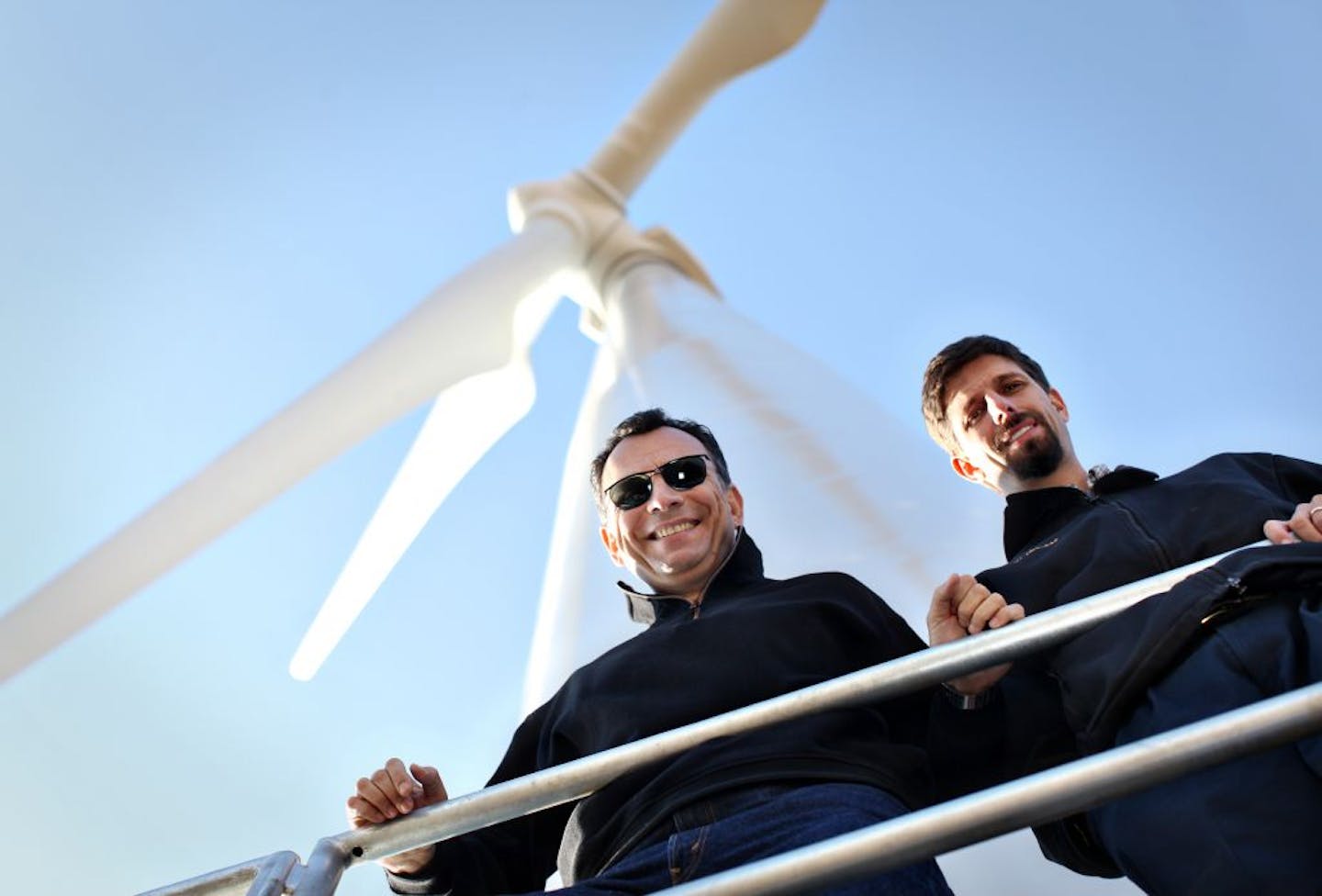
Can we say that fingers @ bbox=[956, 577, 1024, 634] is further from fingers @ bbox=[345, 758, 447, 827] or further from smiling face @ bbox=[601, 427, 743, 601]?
fingers @ bbox=[345, 758, 447, 827]

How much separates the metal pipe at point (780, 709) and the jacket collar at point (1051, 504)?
0.89m

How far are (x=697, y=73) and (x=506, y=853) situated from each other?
9.28 m

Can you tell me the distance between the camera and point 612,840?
268 centimetres

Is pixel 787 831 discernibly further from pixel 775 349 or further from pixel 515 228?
pixel 515 228

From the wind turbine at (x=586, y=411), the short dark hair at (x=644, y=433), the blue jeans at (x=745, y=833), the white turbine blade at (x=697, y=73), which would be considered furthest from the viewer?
the white turbine blade at (x=697, y=73)

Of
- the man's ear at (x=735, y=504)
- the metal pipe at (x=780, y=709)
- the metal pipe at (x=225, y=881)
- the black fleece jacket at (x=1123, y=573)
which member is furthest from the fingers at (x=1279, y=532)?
the metal pipe at (x=225, y=881)

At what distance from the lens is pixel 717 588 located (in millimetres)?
3346

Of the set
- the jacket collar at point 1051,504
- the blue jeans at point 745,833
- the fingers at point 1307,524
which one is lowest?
the blue jeans at point 745,833

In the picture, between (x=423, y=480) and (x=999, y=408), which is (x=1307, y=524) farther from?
(x=423, y=480)

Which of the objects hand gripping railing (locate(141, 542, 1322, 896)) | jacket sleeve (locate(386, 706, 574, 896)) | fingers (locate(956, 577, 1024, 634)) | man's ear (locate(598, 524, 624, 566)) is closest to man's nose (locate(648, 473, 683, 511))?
man's ear (locate(598, 524, 624, 566))

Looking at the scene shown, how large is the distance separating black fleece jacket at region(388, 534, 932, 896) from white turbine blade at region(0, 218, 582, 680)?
4177 millimetres

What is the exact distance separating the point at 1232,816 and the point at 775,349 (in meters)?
6.30

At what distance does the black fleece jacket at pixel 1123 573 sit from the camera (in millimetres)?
2395

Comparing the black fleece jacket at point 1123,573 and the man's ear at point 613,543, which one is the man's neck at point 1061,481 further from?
the man's ear at point 613,543
